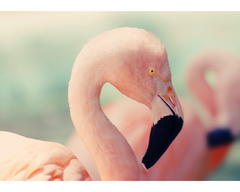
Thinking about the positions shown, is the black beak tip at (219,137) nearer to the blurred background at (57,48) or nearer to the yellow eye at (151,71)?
the blurred background at (57,48)

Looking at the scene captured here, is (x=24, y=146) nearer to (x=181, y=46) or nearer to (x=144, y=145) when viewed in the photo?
(x=144, y=145)

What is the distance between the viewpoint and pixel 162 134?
1175mm

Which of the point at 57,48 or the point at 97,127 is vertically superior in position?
the point at 57,48

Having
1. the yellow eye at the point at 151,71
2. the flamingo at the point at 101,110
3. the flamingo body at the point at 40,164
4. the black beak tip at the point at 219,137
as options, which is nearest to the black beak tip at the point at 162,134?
the flamingo at the point at 101,110

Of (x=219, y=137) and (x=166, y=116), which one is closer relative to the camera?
(x=166, y=116)

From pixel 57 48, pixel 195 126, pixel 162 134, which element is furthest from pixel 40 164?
pixel 195 126

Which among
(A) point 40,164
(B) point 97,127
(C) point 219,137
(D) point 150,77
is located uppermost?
(D) point 150,77

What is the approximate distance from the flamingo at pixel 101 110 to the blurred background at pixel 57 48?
1.19 ft

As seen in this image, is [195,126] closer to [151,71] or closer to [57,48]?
[151,71]

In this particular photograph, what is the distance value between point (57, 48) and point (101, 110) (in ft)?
1.92

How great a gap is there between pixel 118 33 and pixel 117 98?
1.70ft

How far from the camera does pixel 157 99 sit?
1.14m

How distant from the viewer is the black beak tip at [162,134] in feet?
3.76
